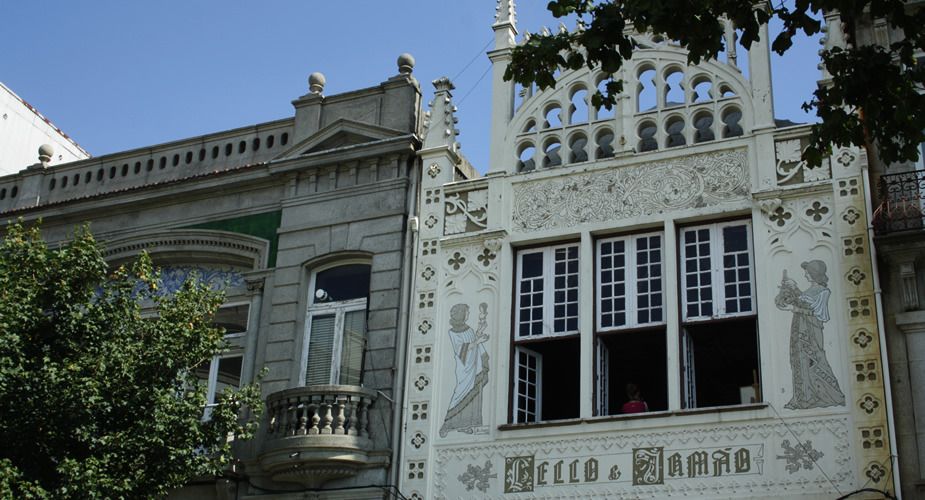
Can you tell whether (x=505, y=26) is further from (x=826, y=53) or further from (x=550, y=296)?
(x=826, y=53)

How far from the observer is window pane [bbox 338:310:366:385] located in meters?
19.4

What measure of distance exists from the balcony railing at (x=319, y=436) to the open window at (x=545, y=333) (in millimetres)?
2144

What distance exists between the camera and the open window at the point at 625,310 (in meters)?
17.9

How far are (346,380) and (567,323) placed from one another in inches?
134

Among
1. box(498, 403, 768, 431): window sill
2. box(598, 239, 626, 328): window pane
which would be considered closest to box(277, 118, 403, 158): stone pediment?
box(598, 239, 626, 328): window pane

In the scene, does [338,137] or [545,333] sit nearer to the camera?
Answer: [545,333]

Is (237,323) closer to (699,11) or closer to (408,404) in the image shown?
(408,404)

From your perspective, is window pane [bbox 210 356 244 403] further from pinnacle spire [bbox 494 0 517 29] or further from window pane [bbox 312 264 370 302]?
pinnacle spire [bbox 494 0 517 29]

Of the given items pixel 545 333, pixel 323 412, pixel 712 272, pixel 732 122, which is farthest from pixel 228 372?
pixel 732 122

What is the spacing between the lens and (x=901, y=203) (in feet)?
54.8

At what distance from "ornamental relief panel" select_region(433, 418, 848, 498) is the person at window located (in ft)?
1.73

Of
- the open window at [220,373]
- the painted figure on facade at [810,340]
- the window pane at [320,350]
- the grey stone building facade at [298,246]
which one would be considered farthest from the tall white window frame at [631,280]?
the open window at [220,373]

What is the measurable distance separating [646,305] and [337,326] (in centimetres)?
483

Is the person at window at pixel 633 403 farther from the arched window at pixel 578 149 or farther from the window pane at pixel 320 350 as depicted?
the window pane at pixel 320 350
